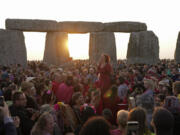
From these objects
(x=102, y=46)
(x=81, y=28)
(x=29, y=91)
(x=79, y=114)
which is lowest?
(x=79, y=114)

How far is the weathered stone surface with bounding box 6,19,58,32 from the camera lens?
19750mm

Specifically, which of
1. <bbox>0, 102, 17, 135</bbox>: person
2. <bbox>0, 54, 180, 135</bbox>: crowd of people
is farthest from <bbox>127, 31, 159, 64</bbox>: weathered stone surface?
<bbox>0, 102, 17, 135</bbox>: person

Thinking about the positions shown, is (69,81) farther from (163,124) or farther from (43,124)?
(163,124)

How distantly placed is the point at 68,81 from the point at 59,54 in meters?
15.3

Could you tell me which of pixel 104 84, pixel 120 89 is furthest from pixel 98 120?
pixel 104 84

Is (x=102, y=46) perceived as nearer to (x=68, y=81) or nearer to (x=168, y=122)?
(x=68, y=81)

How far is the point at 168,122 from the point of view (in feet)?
9.93

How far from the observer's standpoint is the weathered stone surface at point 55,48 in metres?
21.2

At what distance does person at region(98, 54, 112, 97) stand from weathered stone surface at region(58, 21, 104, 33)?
42.5 ft

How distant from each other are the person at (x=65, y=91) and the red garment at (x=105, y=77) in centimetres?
147

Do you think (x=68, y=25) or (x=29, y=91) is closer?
(x=29, y=91)

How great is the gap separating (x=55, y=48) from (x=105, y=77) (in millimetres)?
14009

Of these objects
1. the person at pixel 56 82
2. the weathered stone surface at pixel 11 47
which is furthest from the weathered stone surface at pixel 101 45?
the person at pixel 56 82

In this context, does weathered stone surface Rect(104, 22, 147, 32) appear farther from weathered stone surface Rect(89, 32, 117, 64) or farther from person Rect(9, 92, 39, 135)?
person Rect(9, 92, 39, 135)
